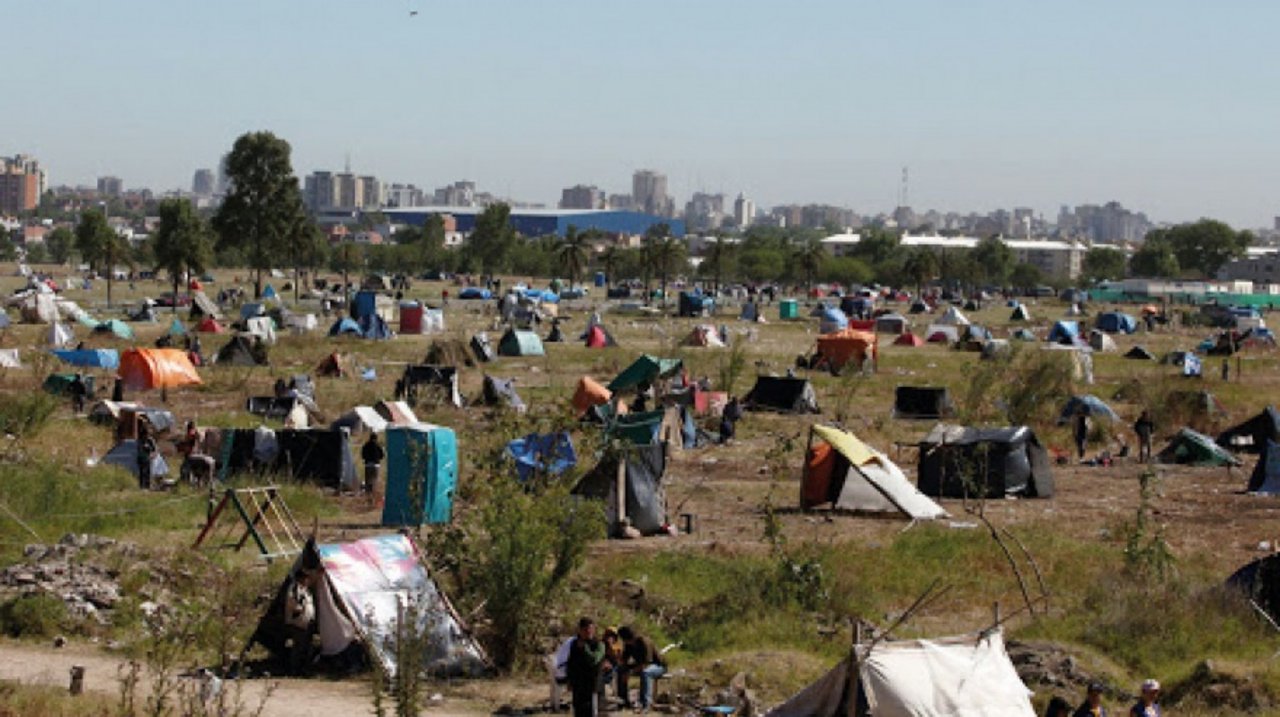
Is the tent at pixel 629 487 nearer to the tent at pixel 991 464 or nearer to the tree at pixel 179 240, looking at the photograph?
the tent at pixel 991 464

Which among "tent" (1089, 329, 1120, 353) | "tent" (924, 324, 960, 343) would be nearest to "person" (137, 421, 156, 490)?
"tent" (924, 324, 960, 343)

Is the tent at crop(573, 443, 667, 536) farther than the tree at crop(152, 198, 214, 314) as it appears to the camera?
No

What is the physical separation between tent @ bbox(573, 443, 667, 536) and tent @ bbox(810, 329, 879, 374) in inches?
916

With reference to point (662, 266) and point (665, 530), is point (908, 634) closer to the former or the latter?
point (665, 530)

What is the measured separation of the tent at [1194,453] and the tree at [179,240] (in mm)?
49355

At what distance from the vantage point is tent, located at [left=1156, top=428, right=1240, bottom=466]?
29844 mm

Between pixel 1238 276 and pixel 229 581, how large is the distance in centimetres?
16607

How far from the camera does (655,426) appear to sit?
2550cm

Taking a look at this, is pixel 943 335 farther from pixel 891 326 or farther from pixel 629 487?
pixel 629 487

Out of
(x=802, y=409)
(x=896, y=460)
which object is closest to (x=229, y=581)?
(x=896, y=460)

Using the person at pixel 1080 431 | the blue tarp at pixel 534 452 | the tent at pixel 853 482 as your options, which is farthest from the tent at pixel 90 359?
the tent at pixel 853 482

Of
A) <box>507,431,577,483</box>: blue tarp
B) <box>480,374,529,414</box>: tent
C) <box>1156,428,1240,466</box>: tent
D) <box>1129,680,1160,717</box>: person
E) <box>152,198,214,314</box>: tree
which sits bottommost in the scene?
<box>1156,428,1240,466</box>: tent

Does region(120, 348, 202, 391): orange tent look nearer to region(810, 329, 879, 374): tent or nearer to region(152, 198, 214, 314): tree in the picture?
region(810, 329, 879, 374): tent

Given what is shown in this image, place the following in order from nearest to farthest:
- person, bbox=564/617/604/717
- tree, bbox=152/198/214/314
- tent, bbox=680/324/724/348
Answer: person, bbox=564/617/604/717 < tent, bbox=680/324/724/348 < tree, bbox=152/198/214/314
